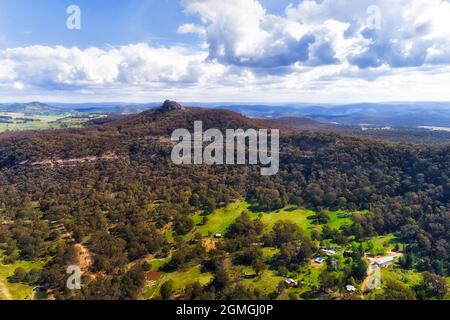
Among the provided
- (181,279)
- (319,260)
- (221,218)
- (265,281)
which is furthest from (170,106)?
(265,281)

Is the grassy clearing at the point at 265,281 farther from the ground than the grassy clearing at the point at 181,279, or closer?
farther from the ground

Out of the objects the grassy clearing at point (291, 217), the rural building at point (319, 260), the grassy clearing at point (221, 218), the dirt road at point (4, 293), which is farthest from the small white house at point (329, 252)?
the dirt road at point (4, 293)

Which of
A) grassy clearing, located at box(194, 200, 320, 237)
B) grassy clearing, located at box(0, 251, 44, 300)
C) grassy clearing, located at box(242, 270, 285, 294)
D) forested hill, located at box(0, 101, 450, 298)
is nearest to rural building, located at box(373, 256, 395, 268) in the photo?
forested hill, located at box(0, 101, 450, 298)

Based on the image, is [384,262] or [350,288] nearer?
[350,288]

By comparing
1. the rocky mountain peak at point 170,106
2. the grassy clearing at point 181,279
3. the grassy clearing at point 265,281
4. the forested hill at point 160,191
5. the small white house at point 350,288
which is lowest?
the grassy clearing at point 181,279

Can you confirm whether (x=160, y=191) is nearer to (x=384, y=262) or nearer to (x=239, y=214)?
(x=239, y=214)

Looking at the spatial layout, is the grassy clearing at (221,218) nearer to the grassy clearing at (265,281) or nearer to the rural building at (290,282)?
the grassy clearing at (265,281)

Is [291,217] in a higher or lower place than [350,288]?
higher
